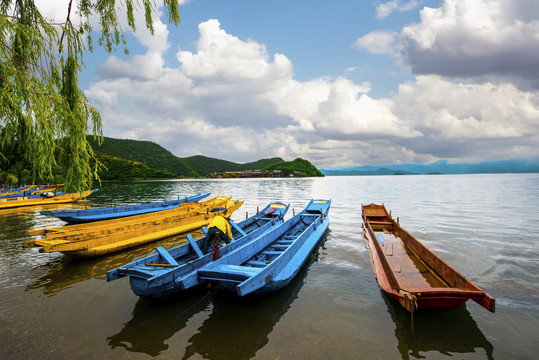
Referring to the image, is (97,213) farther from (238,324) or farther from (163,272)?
(238,324)

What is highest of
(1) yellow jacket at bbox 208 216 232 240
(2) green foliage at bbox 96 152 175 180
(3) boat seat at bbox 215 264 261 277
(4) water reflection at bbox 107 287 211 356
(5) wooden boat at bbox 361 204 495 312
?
(2) green foliage at bbox 96 152 175 180

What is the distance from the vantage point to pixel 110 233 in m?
13.3

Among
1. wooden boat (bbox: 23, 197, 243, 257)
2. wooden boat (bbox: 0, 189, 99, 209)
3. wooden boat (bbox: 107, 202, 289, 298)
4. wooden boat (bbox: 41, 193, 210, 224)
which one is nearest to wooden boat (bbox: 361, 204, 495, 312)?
wooden boat (bbox: 107, 202, 289, 298)

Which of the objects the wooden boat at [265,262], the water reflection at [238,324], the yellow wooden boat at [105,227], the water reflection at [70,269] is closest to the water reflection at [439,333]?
the water reflection at [238,324]

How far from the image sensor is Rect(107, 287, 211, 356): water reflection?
6.26m

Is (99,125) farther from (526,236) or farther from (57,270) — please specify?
(526,236)

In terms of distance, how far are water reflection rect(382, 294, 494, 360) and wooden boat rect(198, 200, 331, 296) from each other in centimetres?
364

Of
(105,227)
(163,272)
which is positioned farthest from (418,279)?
(105,227)

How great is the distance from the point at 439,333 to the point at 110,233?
1467 centimetres

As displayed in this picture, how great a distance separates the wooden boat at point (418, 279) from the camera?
20.7 ft

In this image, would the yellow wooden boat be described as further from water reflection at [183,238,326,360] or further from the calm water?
water reflection at [183,238,326,360]

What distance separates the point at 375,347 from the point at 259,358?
294cm

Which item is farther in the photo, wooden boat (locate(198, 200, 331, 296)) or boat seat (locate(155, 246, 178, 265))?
boat seat (locate(155, 246, 178, 265))

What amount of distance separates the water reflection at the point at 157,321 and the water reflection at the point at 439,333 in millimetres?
5831
